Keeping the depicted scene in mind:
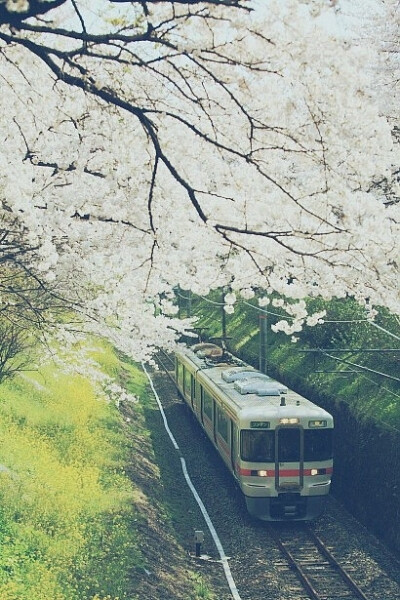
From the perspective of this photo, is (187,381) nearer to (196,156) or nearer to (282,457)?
(282,457)

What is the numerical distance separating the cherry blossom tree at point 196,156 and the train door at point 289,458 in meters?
4.26

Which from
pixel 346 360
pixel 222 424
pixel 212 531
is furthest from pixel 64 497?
pixel 346 360

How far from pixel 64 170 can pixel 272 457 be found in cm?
817

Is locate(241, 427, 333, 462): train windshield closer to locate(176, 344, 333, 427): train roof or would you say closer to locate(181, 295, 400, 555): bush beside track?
locate(176, 344, 333, 427): train roof

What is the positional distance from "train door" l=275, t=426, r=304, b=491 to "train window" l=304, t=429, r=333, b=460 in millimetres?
117

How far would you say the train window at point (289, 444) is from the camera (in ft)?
47.4


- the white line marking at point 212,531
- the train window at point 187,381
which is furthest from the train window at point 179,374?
the white line marking at point 212,531

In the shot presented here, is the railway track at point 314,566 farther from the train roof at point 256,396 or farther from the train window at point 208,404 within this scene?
the train window at point 208,404

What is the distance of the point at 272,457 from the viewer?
567 inches

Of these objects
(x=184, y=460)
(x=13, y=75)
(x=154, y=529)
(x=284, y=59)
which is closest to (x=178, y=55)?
(x=284, y=59)

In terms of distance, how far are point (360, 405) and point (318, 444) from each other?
10.0 ft

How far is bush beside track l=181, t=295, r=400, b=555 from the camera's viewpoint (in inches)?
583

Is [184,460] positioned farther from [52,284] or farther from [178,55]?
[178,55]

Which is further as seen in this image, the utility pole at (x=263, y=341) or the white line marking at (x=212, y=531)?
the utility pole at (x=263, y=341)
